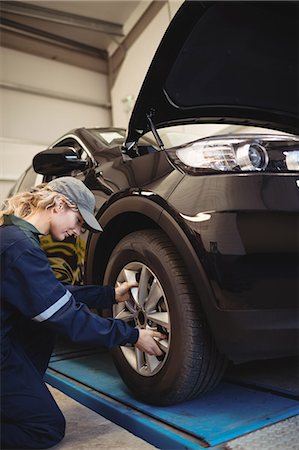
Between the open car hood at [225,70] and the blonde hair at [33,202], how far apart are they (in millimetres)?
455

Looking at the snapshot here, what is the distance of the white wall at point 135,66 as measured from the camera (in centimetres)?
659

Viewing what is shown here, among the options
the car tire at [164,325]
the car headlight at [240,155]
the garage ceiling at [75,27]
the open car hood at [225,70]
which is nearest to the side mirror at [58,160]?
the open car hood at [225,70]

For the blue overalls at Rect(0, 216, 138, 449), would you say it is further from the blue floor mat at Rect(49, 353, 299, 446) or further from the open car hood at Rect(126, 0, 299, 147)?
the open car hood at Rect(126, 0, 299, 147)

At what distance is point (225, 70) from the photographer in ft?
5.69

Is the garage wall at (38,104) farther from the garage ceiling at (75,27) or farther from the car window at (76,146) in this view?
the car window at (76,146)

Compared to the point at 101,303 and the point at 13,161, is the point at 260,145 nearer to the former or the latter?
the point at 101,303

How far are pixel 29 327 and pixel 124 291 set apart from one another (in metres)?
0.39

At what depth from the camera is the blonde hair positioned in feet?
4.69

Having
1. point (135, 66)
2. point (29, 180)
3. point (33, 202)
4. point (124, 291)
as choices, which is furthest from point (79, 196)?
point (135, 66)

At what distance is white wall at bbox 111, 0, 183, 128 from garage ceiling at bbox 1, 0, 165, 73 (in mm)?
257

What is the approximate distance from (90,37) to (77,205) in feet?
24.9

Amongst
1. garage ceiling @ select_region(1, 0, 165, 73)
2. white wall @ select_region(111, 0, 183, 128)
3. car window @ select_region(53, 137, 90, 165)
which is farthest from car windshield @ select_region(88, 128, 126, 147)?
garage ceiling @ select_region(1, 0, 165, 73)

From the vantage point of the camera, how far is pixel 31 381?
135 centimetres

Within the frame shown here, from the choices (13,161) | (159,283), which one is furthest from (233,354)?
(13,161)
